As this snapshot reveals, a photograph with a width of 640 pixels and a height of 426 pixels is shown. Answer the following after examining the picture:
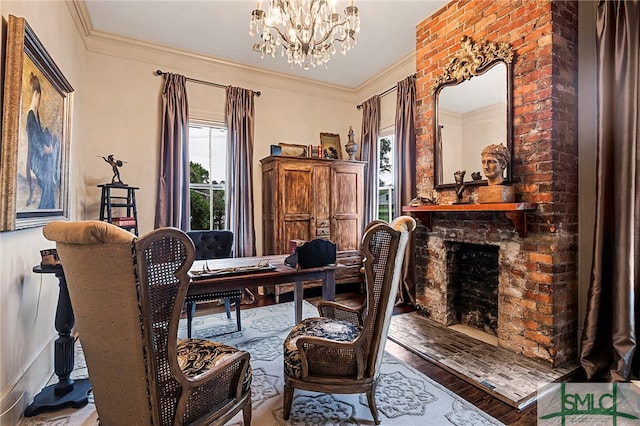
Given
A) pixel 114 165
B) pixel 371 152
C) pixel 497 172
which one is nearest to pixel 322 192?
pixel 371 152

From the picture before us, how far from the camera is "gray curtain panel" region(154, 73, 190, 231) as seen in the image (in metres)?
3.90

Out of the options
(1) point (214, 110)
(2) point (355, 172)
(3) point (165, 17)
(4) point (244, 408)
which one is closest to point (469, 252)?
(2) point (355, 172)

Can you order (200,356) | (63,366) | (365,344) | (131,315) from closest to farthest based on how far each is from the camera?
(131,315) < (200,356) < (365,344) < (63,366)

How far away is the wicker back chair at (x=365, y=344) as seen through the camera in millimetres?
1626

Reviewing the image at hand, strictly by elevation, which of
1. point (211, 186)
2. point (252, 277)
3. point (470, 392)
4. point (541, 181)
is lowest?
point (470, 392)

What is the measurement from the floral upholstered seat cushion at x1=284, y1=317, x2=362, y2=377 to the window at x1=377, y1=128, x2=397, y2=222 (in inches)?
117

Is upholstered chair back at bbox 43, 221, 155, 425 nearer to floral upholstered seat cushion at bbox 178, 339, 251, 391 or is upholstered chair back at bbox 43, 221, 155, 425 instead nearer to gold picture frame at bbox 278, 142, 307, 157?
floral upholstered seat cushion at bbox 178, 339, 251, 391

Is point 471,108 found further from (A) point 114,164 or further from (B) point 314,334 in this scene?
(A) point 114,164

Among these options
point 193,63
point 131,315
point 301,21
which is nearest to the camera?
point 131,315

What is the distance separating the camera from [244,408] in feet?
5.33

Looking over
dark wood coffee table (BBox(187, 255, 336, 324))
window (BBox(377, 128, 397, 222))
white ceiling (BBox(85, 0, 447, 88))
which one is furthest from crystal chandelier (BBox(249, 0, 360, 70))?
window (BBox(377, 128, 397, 222))

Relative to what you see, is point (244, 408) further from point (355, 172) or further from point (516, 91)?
point (355, 172)

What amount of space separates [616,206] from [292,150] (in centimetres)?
377

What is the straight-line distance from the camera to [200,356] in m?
1.56
